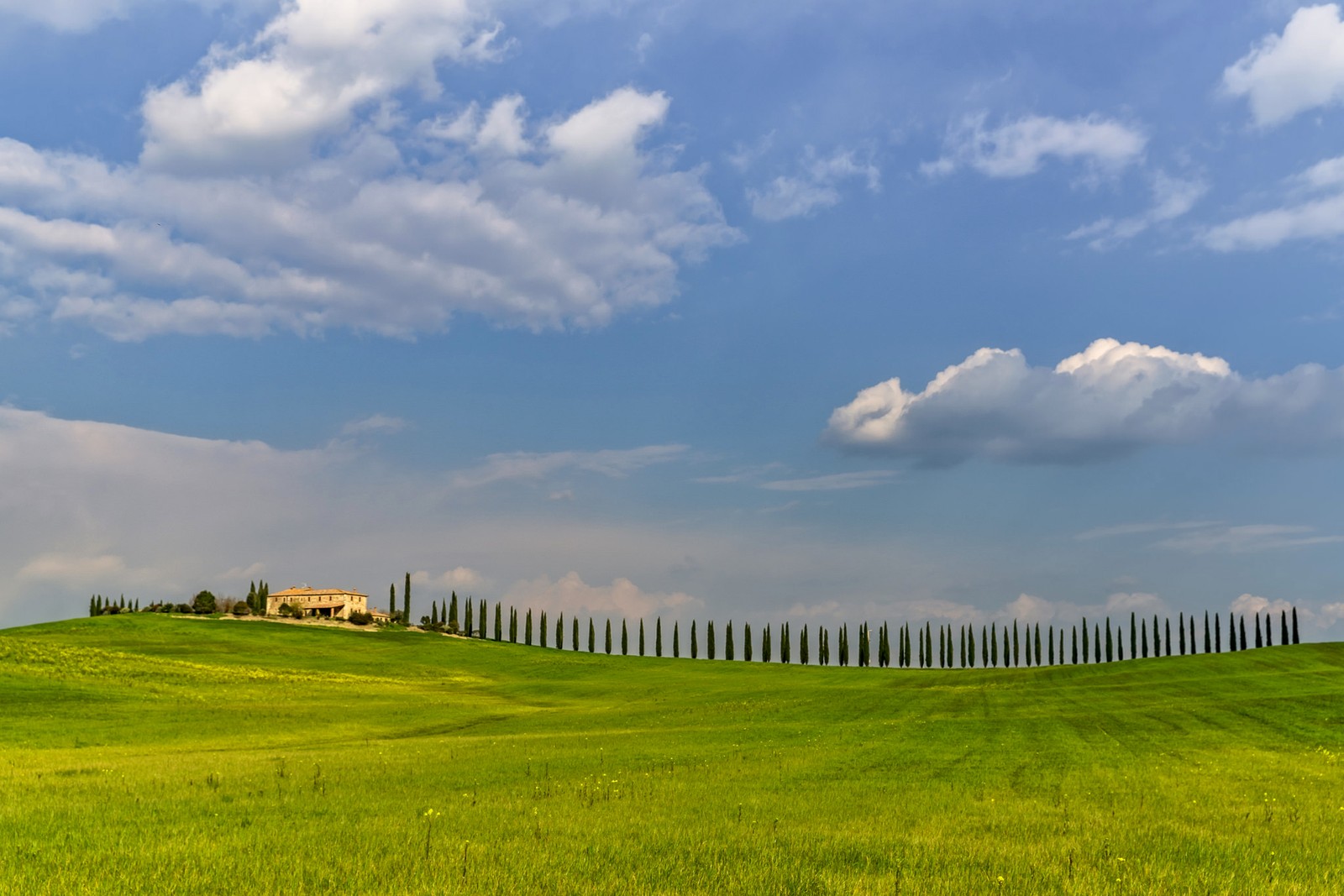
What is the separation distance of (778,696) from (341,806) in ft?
183

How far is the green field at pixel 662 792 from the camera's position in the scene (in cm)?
1256

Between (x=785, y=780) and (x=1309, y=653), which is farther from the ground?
(x=785, y=780)

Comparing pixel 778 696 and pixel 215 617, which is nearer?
pixel 778 696

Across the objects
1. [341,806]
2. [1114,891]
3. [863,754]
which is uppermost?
[1114,891]

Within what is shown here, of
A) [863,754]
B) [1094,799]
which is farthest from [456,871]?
[863,754]

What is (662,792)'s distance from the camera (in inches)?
872

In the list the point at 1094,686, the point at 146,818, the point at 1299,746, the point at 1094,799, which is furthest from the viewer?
the point at 1094,686

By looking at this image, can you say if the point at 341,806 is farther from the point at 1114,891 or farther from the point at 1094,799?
the point at 1094,799

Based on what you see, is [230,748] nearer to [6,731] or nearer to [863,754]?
[6,731]

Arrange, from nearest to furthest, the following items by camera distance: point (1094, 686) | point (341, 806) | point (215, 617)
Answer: point (341, 806)
point (1094, 686)
point (215, 617)

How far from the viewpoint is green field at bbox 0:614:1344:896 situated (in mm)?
12562

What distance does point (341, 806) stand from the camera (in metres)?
19.3

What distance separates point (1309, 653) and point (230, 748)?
116m

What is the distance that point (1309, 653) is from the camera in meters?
105
